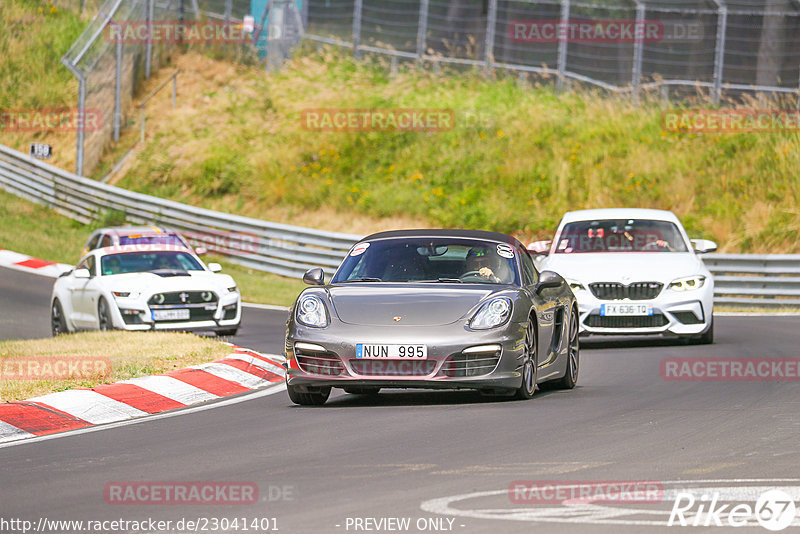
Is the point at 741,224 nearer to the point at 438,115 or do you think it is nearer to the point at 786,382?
the point at 438,115

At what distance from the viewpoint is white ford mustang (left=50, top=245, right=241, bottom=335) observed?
19.0 meters

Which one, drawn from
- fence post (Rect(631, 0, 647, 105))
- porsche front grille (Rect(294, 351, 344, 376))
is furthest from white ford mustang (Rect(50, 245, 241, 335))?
fence post (Rect(631, 0, 647, 105))

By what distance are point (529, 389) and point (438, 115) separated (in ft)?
86.3

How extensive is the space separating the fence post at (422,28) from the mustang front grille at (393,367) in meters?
25.2

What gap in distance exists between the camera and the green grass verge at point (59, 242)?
91.7 ft

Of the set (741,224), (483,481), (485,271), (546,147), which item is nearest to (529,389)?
(485,271)

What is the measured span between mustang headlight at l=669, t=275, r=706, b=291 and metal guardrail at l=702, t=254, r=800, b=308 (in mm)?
8570

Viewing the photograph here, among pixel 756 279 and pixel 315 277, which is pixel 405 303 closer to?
pixel 315 277

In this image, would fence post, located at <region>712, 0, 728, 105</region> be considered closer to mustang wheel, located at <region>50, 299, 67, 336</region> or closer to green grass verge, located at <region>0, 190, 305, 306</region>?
green grass verge, located at <region>0, 190, 305, 306</region>

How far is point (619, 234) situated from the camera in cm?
1828

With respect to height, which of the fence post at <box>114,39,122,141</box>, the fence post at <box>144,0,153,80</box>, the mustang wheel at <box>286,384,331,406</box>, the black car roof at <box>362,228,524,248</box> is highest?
the fence post at <box>144,0,153,80</box>

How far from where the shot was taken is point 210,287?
64.4 feet

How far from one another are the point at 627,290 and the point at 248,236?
52.9 feet

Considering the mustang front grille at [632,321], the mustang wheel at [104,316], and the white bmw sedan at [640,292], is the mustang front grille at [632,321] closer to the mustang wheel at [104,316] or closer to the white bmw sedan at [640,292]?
the white bmw sedan at [640,292]
